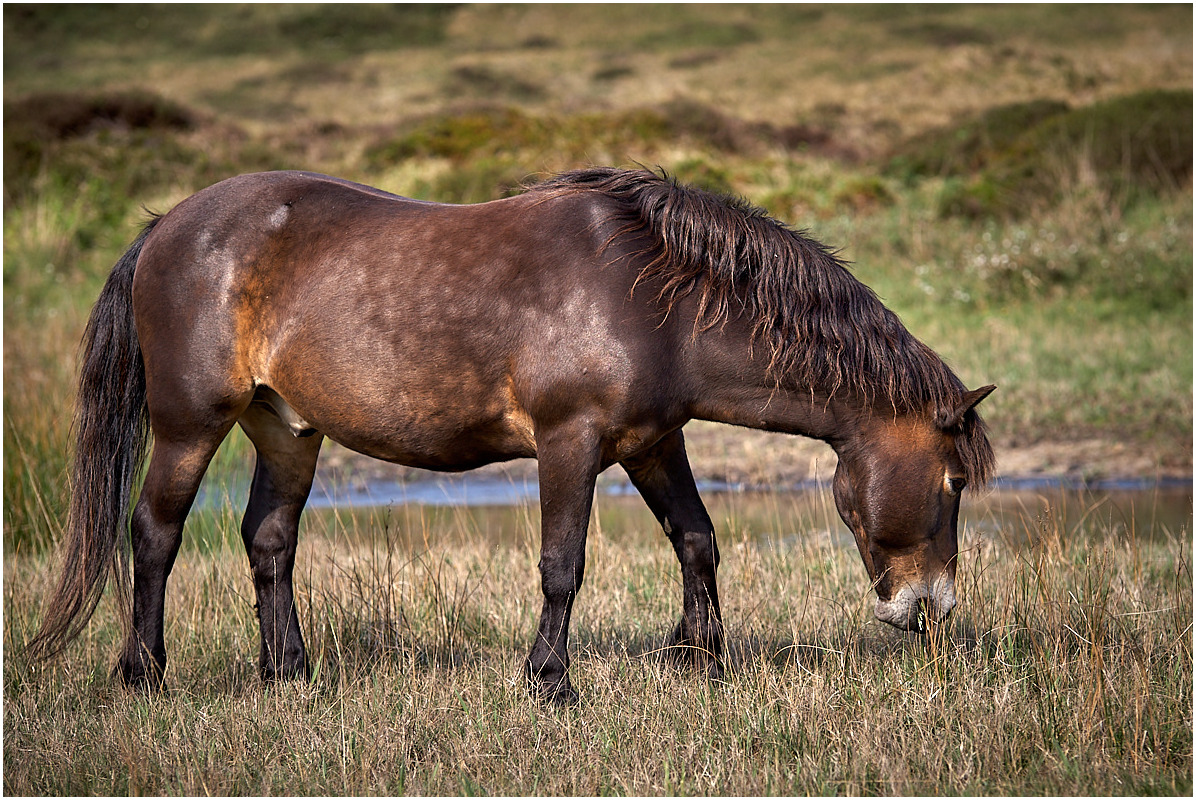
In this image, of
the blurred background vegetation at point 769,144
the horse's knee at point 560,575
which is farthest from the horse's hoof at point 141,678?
the blurred background vegetation at point 769,144

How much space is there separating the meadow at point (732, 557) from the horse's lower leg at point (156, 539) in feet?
0.46

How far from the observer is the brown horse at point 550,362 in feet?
11.2

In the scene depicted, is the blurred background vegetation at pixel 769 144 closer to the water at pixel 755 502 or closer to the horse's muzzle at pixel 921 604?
the water at pixel 755 502

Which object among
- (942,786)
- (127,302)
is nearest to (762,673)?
(942,786)

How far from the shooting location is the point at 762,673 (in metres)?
3.63

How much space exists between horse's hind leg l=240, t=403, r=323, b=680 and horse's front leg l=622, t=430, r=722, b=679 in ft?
4.45

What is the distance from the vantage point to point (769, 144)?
23.1 m

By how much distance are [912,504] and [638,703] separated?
113 centimetres

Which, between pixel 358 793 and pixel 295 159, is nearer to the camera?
pixel 358 793

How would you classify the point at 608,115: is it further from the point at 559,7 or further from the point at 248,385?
the point at 559,7

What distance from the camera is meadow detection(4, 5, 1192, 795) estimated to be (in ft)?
10.4

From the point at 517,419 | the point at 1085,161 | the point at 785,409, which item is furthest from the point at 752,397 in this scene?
the point at 1085,161

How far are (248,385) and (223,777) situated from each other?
1394 millimetres

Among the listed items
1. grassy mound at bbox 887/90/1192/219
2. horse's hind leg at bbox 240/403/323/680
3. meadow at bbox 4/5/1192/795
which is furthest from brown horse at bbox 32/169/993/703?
grassy mound at bbox 887/90/1192/219
